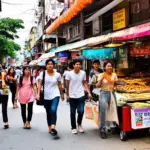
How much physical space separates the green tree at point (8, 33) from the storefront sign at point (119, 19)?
73.5ft

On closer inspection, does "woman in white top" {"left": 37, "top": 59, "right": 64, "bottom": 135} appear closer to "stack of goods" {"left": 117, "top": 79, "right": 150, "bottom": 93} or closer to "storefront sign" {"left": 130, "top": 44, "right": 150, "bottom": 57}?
"stack of goods" {"left": 117, "top": 79, "right": 150, "bottom": 93}

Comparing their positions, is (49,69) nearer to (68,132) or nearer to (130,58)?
(68,132)

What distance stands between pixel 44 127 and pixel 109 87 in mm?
2409

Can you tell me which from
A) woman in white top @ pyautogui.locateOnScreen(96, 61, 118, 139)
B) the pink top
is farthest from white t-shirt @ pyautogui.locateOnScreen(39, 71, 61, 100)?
woman in white top @ pyautogui.locateOnScreen(96, 61, 118, 139)

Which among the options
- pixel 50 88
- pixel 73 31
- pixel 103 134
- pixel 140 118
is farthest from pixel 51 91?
pixel 73 31

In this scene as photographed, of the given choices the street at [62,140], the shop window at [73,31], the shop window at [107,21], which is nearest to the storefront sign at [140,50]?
the street at [62,140]

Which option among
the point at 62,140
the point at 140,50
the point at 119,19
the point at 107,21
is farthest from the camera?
the point at 107,21

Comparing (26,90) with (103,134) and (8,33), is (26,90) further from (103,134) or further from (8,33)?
(8,33)

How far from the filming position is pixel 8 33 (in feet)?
125

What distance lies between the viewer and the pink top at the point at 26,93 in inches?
325

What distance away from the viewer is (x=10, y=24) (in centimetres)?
3731

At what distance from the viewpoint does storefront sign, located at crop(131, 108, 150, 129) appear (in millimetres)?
6680

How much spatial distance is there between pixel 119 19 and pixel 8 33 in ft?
82.8

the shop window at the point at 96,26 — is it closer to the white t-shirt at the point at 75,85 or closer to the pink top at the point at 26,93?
the pink top at the point at 26,93
